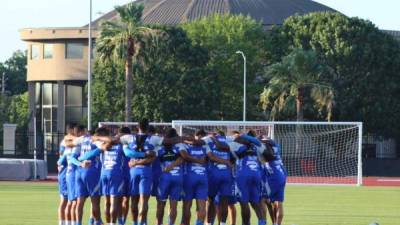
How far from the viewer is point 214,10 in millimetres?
108188

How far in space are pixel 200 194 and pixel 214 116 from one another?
5831 centimetres

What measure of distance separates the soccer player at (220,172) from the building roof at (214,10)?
78270 millimetres

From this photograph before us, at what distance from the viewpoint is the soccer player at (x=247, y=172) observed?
25.0m

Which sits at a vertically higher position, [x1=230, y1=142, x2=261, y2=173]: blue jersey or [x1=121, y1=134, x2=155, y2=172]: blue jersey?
[x1=121, y1=134, x2=155, y2=172]: blue jersey

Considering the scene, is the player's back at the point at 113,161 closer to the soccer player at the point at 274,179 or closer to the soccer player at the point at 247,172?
the soccer player at the point at 247,172

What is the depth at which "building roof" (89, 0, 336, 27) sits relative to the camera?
105562 mm

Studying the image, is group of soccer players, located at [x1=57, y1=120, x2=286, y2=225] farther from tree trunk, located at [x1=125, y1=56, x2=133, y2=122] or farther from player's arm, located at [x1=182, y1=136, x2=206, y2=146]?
tree trunk, located at [x1=125, y1=56, x2=133, y2=122]

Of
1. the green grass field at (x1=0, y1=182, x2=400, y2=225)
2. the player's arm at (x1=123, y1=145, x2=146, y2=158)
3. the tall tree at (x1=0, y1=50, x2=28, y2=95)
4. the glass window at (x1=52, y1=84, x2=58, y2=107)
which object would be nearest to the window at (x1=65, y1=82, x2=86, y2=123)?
the glass window at (x1=52, y1=84, x2=58, y2=107)

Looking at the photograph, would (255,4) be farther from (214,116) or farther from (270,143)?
(270,143)

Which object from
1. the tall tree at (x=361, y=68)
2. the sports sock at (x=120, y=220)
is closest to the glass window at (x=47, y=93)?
the tall tree at (x=361, y=68)

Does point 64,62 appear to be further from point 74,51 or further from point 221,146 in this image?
point 221,146

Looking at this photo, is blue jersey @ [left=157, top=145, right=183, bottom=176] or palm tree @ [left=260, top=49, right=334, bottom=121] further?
palm tree @ [left=260, top=49, right=334, bottom=121]

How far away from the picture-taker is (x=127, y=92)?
74.8 m

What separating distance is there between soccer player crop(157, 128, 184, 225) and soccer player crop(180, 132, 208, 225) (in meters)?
0.15
